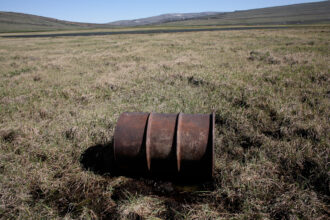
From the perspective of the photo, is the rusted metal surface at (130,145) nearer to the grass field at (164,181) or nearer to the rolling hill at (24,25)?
the grass field at (164,181)

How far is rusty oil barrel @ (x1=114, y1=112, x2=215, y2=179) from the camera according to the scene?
2.48m

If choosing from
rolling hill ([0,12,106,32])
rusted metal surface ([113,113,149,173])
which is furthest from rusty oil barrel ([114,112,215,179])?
rolling hill ([0,12,106,32])

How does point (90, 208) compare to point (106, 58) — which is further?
point (106, 58)

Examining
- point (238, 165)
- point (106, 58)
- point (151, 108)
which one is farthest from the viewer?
point (106, 58)

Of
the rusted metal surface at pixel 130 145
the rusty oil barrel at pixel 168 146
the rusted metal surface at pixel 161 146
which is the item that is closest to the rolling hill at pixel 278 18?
the rusty oil barrel at pixel 168 146

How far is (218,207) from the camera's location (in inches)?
91.4

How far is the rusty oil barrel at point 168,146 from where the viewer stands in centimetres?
248

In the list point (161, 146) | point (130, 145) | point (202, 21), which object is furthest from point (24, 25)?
point (161, 146)

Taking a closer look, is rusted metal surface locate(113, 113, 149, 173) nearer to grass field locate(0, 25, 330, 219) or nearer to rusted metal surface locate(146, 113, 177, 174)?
rusted metal surface locate(146, 113, 177, 174)

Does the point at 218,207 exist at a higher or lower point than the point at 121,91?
lower

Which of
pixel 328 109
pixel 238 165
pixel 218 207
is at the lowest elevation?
pixel 218 207

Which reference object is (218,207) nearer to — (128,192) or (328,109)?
(128,192)

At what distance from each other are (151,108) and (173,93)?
1201 millimetres

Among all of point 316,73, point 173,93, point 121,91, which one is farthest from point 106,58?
point 316,73
